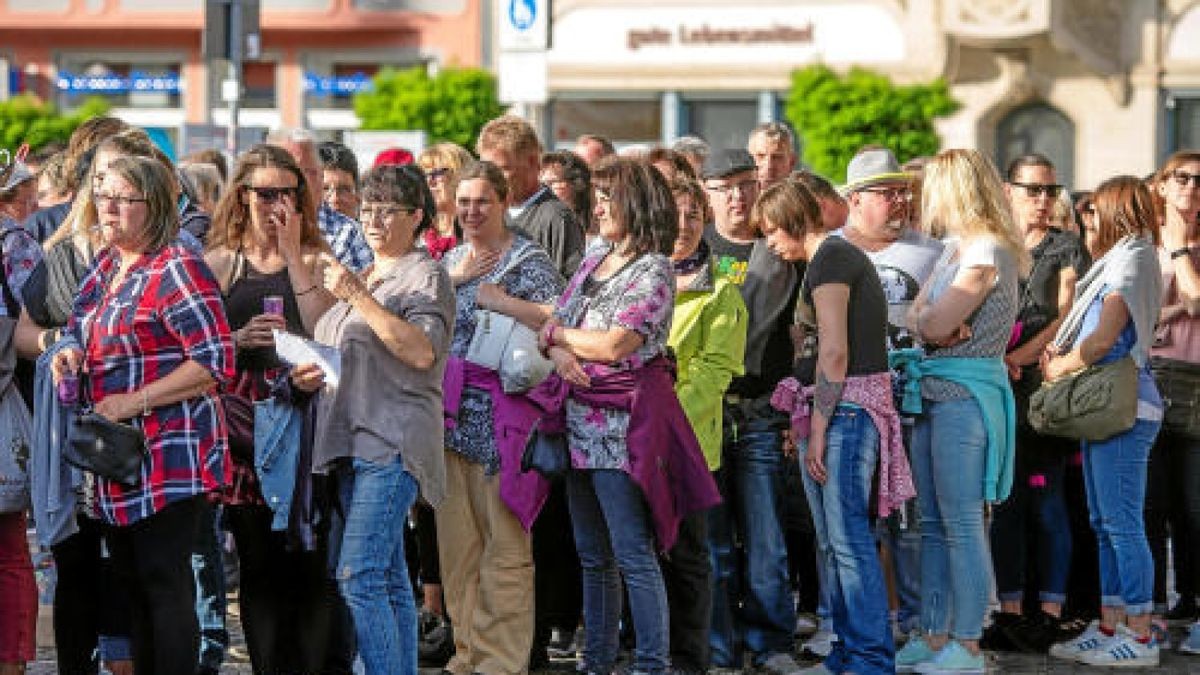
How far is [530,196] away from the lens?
9.73 m

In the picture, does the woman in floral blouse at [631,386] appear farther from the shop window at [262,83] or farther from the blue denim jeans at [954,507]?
the shop window at [262,83]

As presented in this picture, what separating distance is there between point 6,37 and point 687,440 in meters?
32.9

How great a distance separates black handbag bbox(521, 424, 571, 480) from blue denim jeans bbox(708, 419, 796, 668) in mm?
996

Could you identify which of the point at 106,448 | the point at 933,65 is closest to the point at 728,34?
the point at 933,65

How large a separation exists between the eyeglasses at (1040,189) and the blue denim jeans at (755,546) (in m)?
1.63

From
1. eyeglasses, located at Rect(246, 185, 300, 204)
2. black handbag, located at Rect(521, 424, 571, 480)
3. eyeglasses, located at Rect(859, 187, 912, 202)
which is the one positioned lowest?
black handbag, located at Rect(521, 424, 571, 480)

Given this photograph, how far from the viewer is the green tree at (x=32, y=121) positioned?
3472 cm

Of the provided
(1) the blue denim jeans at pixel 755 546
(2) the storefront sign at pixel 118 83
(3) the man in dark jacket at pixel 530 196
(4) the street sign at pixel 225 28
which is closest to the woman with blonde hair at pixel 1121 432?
(1) the blue denim jeans at pixel 755 546

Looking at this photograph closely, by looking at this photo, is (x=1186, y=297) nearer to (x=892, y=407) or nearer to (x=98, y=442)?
(x=892, y=407)

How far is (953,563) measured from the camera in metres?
8.90

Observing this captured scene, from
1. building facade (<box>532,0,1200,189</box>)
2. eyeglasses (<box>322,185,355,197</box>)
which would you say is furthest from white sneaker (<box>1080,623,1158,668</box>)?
building facade (<box>532,0,1200,189</box>)

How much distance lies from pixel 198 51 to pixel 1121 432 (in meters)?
31.4

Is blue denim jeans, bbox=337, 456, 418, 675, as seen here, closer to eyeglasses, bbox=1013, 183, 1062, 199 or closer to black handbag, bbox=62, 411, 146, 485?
black handbag, bbox=62, 411, 146, 485

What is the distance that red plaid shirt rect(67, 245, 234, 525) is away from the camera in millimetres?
7266
